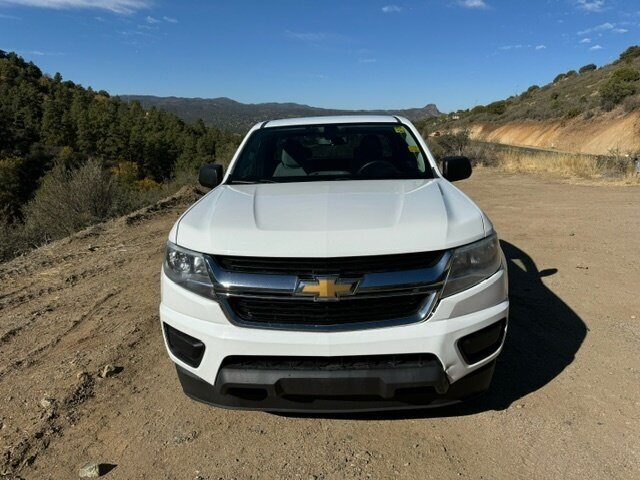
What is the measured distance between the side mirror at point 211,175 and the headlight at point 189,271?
1499mm

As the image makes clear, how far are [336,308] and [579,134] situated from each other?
1465 inches

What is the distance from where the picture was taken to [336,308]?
7.48 ft

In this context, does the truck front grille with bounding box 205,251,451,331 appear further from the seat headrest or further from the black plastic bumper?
the seat headrest

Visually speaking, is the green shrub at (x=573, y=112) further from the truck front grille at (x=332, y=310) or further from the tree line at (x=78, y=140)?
the truck front grille at (x=332, y=310)

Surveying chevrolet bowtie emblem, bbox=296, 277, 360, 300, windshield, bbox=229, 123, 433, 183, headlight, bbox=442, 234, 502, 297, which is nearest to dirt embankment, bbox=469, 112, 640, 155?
windshield, bbox=229, 123, 433, 183

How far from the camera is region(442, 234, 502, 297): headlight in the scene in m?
2.33

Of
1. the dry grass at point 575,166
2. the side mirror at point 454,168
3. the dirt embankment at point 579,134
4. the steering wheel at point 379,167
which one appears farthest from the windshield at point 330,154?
the dirt embankment at point 579,134

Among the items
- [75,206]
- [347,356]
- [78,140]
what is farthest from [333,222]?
[78,140]

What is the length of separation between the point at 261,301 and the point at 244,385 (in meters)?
0.40

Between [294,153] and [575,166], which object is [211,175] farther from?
[575,166]

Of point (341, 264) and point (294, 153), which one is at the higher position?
point (294, 153)

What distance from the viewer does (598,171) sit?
48.6 ft

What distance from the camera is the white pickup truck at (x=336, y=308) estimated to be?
2.25m

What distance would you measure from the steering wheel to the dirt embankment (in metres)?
19.5
